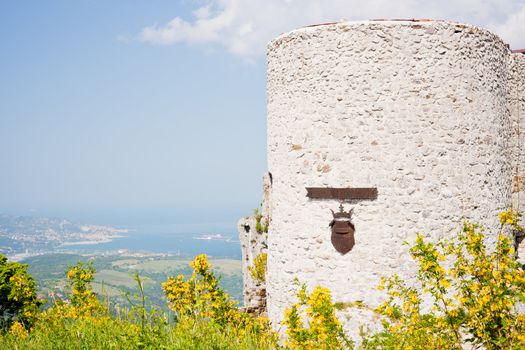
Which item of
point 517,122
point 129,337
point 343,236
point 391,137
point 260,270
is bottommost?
point 260,270

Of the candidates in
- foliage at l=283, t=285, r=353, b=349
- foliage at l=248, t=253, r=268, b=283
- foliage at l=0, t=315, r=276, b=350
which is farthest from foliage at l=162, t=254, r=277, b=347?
foliage at l=248, t=253, r=268, b=283

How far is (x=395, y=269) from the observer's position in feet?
29.6

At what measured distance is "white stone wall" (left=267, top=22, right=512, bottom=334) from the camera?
354 inches

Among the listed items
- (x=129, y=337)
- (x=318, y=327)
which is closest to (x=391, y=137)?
(x=318, y=327)

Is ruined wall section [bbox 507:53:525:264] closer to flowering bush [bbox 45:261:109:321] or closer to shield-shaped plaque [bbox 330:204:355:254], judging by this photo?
shield-shaped plaque [bbox 330:204:355:254]

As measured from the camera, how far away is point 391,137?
9.00 m

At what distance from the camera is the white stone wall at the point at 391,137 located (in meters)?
8.98

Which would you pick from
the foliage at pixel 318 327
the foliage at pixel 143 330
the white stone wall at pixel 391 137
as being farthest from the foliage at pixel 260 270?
the foliage at pixel 318 327

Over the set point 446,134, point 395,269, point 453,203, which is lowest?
point 395,269

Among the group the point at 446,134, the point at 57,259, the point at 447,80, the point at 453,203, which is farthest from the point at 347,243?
the point at 57,259

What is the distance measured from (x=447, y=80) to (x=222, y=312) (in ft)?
18.9

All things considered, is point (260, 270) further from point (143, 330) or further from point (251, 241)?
point (143, 330)

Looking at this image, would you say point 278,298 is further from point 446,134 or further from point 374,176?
point 446,134

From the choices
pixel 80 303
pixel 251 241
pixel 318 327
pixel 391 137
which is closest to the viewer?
pixel 318 327
